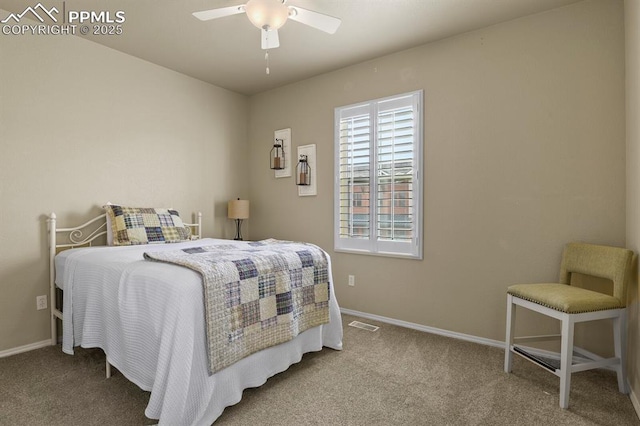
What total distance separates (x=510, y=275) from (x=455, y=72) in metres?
1.79

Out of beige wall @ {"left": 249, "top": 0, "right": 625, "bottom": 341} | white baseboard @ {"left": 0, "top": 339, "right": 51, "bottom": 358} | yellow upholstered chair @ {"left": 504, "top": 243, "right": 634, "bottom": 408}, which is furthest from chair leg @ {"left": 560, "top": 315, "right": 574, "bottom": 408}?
white baseboard @ {"left": 0, "top": 339, "right": 51, "bottom": 358}

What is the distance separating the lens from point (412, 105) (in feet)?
10.5

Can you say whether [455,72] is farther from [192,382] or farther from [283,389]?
[192,382]

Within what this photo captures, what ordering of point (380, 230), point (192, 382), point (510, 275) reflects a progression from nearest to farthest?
point (192, 382)
point (510, 275)
point (380, 230)

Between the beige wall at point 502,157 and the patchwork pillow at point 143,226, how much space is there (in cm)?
182

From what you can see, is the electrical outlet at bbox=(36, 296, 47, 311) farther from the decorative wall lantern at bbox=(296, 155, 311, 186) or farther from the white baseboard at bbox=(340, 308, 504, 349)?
the white baseboard at bbox=(340, 308, 504, 349)

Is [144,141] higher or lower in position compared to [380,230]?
higher

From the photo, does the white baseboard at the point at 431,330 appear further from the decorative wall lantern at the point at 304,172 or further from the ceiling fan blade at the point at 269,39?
the ceiling fan blade at the point at 269,39

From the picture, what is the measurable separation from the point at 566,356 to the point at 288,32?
121 inches

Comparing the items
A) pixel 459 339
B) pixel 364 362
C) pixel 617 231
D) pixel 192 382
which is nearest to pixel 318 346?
pixel 364 362

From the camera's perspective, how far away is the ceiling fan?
202cm

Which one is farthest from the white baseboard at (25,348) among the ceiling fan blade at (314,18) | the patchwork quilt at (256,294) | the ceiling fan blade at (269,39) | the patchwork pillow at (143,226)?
the ceiling fan blade at (314,18)

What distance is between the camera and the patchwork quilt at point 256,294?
1771 millimetres

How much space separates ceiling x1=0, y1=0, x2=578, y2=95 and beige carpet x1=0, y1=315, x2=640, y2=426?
8.67 ft
